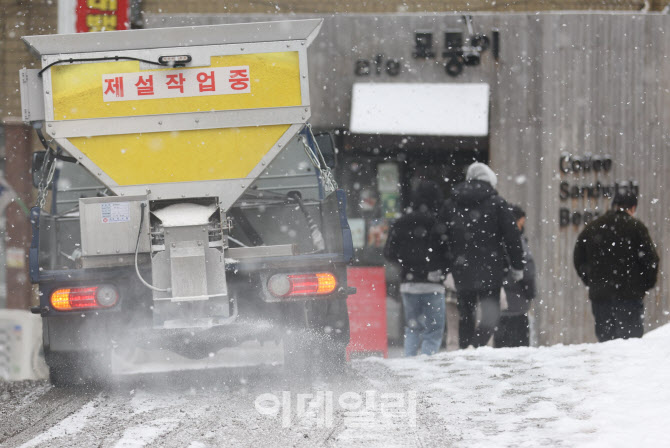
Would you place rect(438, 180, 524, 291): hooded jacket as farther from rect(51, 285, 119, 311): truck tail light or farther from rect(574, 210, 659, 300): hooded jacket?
rect(51, 285, 119, 311): truck tail light

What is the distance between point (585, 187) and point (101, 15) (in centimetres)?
695

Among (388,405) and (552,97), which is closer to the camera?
(388,405)

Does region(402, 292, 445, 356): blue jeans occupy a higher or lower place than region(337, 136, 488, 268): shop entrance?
lower

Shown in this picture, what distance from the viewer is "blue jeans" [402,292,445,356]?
8969mm

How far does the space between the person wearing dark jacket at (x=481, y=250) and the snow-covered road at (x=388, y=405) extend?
24.1 inches

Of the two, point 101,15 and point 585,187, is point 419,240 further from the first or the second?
point 101,15

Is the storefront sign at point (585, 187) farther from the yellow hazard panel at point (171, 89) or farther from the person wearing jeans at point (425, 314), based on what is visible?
the yellow hazard panel at point (171, 89)

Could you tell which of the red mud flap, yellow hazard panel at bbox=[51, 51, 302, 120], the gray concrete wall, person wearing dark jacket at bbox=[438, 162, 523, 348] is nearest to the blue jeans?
person wearing dark jacket at bbox=[438, 162, 523, 348]

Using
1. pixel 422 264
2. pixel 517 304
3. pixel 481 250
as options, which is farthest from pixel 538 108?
pixel 481 250

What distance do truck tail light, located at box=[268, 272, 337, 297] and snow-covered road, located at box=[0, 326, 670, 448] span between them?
0.70 metres

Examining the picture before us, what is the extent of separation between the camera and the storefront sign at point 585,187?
12.6 metres

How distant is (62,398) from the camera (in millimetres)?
6762

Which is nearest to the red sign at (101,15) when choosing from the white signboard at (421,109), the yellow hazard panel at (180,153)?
the white signboard at (421,109)

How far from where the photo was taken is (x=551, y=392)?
602cm
